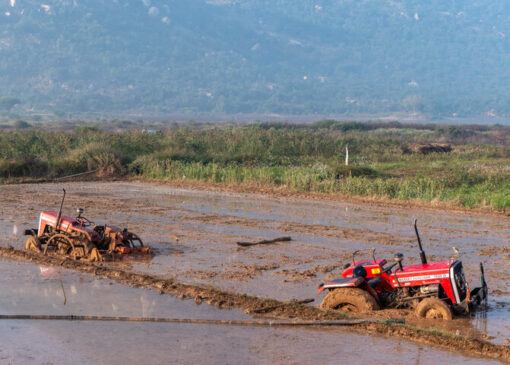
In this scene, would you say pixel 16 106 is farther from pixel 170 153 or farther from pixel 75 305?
pixel 75 305

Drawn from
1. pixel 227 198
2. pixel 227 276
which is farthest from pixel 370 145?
pixel 227 276

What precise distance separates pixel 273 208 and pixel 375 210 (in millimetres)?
2748

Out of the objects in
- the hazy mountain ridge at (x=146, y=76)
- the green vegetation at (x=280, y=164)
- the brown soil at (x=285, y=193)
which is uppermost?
the hazy mountain ridge at (x=146, y=76)

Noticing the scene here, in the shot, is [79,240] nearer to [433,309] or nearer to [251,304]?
[251,304]

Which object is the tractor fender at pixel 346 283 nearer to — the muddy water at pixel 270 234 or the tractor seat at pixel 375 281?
the tractor seat at pixel 375 281

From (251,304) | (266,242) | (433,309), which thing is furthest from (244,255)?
(433,309)

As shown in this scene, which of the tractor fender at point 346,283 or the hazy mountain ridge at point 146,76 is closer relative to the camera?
the tractor fender at point 346,283

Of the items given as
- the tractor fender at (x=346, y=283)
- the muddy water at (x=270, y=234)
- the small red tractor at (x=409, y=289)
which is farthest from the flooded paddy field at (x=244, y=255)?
the tractor fender at (x=346, y=283)

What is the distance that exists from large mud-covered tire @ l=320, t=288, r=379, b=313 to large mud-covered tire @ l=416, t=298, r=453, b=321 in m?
0.61

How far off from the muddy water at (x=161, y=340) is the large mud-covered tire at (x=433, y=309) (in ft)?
2.28

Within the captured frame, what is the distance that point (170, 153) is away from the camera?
103ft

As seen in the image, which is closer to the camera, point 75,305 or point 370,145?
point 75,305

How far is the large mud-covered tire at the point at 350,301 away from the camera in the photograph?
9.63 meters

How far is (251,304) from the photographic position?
1030cm
